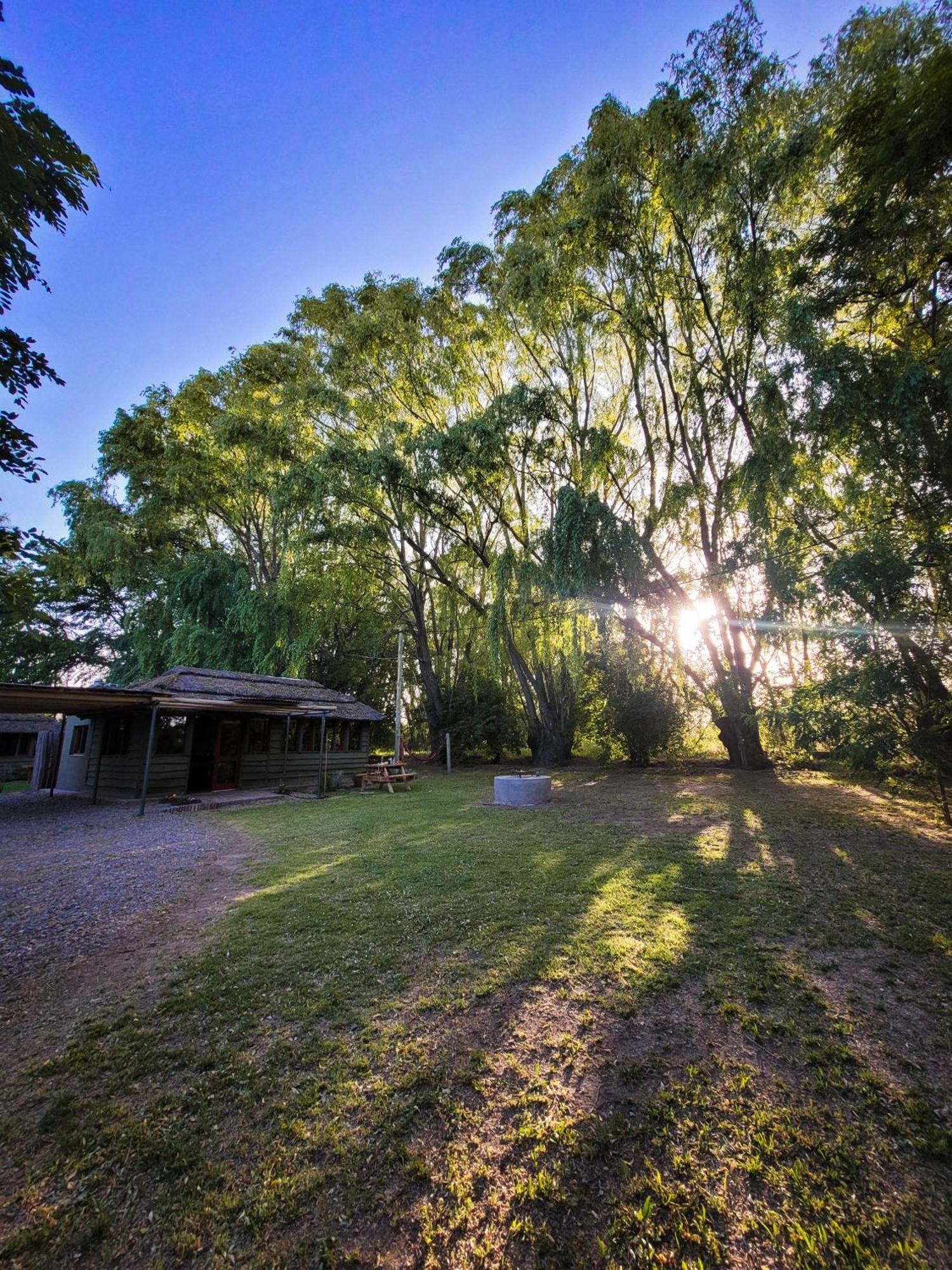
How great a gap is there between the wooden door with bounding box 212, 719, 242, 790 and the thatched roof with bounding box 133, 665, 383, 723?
1154 mm

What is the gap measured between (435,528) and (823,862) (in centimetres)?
1600

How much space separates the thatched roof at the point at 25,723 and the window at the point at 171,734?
1381 centimetres

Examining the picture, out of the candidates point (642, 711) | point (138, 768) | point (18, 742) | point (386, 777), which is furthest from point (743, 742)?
point (18, 742)

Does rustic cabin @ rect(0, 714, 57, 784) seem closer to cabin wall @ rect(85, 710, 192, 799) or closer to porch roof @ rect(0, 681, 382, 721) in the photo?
cabin wall @ rect(85, 710, 192, 799)

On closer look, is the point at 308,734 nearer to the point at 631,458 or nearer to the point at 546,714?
the point at 546,714

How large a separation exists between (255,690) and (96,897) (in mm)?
9786

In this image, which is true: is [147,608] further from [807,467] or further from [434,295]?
[807,467]

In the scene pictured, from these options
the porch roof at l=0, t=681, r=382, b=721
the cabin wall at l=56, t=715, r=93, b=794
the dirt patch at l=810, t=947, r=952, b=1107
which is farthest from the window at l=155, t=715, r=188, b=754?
the dirt patch at l=810, t=947, r=952, b=1107

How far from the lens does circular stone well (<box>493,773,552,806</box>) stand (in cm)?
1091

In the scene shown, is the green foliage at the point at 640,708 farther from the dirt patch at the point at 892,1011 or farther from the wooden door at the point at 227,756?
the dirt patch at the point at 892,1011

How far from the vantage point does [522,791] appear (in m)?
11.0

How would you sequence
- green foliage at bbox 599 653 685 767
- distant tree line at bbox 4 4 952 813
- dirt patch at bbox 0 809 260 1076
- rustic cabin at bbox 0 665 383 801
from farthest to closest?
green foliage at bbox 599 653 685 767
rustic cabin at bbox 0 665 383 801
distant tree line at bbox 4 4 952 813
dirt patch at bbox 0 809 260 1076

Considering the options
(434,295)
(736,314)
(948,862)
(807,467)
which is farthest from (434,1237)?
(434,295)

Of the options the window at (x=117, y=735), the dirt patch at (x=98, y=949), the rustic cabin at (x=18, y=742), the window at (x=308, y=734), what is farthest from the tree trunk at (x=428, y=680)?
the rustic cabin at (x=18, y=742)
